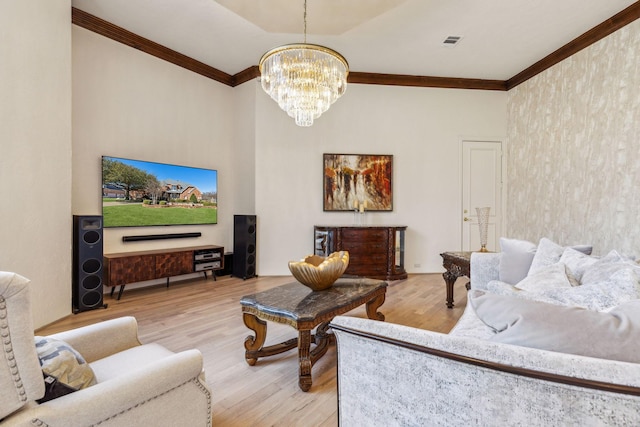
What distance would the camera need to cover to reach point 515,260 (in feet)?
9.12

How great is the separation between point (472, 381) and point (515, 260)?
7.74 ft

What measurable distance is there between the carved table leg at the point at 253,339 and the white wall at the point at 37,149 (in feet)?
7.46

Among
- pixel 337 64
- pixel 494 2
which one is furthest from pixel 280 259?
pixel 494 2

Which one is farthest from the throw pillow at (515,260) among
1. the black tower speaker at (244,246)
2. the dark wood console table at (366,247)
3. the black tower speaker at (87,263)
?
the black tower speaker at (87,263)

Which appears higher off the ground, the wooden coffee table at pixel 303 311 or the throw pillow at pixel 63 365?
the throw pillow at pixel 63 365

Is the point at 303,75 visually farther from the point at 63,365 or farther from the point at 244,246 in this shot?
the point at 244,246

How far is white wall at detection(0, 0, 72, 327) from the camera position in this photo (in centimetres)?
283

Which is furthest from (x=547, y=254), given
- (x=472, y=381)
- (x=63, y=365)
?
(x=63, y=365)

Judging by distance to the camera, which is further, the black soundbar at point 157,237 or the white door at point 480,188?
the white door at point 480,188

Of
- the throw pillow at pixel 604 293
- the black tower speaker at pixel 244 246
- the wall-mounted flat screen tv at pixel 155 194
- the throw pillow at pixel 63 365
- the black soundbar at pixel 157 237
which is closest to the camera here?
the throw pillow at pixel 63 365

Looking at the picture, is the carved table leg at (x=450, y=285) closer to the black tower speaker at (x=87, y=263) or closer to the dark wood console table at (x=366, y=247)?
the dark wood console table at (x=366, y=247)

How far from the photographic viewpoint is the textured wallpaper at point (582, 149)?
3.79 metres

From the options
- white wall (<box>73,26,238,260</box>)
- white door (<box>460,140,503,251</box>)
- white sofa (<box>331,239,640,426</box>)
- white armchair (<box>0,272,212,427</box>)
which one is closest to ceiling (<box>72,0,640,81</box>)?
white wall (<box>73,26,238,260</box>)

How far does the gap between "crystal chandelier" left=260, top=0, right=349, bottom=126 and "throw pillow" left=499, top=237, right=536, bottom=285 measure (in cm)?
225
